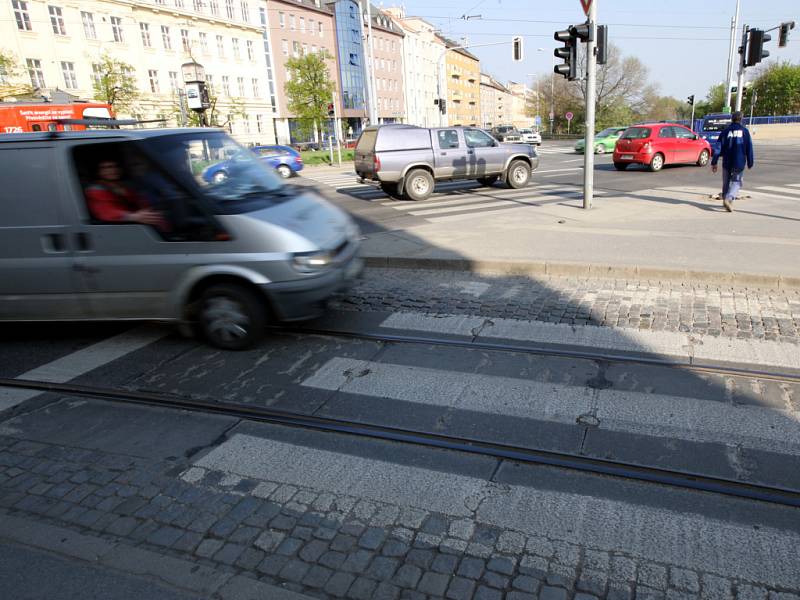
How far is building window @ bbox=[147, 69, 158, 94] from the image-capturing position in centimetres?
5040

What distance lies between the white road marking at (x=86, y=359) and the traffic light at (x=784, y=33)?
93.4 ft

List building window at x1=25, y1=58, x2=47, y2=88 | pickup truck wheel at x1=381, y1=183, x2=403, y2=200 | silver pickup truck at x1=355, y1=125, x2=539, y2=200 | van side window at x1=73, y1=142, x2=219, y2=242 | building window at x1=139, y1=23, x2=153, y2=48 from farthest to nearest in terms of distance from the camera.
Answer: building window at x1=139, y1=23, x2=153, y2=48 → building window at x1=25, y1=58, x2=47, y2=88 → pickup truck wheel at x1=381, y1=183, x2=403, y2=200 → silver pickup truck at x1=355, y1=125, x2=539, y2=200 → van side window at x1=73, y1=142, x2=219, y2=242

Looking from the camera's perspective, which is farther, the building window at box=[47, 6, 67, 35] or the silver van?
the building window at box=[47, 6, 67, 35]

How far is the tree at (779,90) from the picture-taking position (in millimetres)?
64125

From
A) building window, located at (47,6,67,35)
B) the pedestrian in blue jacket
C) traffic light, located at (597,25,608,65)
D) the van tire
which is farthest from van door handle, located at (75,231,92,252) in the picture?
building window, located at (47,6,67,35)

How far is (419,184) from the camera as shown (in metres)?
15.4

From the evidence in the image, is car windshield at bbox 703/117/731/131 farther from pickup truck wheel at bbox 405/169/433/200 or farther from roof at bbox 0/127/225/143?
roof at bbox 0/127/225/143

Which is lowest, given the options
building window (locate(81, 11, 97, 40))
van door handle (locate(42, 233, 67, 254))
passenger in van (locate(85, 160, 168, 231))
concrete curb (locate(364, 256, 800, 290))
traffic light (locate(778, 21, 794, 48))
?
concrete curb (locate(364, 256, 800, 290))

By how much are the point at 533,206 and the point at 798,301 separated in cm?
727

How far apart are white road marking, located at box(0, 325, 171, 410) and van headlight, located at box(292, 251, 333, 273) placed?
6.15ft

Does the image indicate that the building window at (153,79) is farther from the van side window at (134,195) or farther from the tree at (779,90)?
the tree at (779,90)

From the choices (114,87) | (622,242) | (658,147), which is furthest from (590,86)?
(114,87)

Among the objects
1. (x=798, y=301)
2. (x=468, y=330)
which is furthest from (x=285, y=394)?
(x=798, y=301)

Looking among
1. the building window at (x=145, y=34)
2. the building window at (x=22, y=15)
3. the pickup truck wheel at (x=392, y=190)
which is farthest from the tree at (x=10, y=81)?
the pickup truck wheel at (x=392, y=190)
